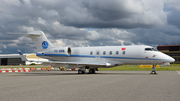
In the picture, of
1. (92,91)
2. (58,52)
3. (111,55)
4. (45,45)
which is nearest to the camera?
(92,91)

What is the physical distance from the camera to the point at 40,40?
103 feet

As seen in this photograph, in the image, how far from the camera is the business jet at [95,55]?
82.3ft

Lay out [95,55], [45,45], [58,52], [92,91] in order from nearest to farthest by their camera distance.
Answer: [92,91] < [95,55] < [58,52] < [45,45]

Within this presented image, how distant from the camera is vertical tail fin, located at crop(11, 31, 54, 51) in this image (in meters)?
31.2

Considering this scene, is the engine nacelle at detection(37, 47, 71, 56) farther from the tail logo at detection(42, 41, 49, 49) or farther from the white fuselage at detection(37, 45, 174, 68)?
the tail logo at detection(42, 41, 49, 49)

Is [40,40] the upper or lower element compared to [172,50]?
lower

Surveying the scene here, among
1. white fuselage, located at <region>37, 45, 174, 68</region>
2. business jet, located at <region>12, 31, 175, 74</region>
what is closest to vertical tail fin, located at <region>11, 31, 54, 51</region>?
business jet, located at <region>12, 31, 175, 74</region>

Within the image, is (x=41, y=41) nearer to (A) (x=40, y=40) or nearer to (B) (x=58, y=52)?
(A) (x=40, y=40)

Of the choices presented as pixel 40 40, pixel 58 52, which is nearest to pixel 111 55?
pixel 58 52

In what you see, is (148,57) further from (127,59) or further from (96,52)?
(96,52)

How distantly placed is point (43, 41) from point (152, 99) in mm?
25837

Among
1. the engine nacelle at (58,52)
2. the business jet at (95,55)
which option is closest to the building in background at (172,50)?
the business jet at (95,55)

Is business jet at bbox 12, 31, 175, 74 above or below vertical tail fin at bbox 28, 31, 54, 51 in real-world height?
below

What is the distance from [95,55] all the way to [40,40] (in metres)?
9.16
